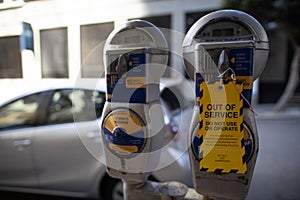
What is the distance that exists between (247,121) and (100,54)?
1107mm

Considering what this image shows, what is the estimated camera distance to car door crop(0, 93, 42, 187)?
2.50 meters

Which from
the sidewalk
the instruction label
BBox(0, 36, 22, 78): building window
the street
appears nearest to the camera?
the instruction label

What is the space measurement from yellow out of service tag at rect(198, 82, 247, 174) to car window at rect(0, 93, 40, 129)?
75.6 inches

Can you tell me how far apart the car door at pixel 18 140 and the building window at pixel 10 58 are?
52 centimetres

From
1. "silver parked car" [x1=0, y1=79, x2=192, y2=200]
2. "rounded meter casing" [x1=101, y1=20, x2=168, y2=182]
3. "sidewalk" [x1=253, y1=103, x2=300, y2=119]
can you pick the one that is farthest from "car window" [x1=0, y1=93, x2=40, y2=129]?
"sidewalk" [x1=253, y1=103, x2=300, y2=119]

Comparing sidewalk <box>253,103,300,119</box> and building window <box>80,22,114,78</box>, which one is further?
sidewalk <box>253,103,300,119</box>

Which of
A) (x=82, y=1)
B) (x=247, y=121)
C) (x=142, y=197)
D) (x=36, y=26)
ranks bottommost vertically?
(x=142, y=197)

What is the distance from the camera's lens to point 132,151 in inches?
50.1

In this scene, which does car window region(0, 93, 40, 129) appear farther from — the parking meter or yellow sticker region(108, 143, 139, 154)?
the parking meter

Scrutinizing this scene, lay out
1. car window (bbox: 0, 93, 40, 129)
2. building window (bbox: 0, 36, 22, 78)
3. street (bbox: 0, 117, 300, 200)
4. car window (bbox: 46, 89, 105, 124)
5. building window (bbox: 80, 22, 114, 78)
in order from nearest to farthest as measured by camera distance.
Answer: building window (bbox: 80, 22, 114, 78) → building window (bbox: 0, 36, 22, 78) → car window (bbox: 46, 89, 105, 124) → car window (bbox: 0, 93, 40, 129) → street (bbox: 0, 117, 300, 200)

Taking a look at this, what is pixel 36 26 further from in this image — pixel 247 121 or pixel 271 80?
pixel 271 80

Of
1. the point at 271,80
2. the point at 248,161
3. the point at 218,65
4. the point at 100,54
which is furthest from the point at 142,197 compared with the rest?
the point at 271,80

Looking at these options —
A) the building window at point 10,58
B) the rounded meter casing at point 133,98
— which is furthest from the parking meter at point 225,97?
the building window at point 10,58

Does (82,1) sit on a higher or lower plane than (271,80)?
higher
